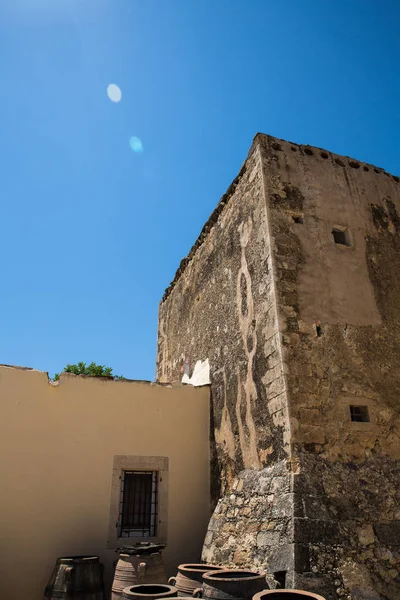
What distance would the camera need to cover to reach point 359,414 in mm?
5055

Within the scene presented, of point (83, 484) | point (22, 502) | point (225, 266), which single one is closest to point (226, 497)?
point (83, 484)

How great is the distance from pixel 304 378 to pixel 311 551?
178 centimetres

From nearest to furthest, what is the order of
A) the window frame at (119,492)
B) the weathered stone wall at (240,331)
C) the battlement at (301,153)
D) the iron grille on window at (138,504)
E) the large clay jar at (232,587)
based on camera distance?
1. the large clay jar at (232,587)
2. the weathered stone wall at (240,331)
3. the window frame at (119,492)
4. the iron grille on window at (138,504)
5. the battlement at (301,153)

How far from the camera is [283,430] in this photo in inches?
187

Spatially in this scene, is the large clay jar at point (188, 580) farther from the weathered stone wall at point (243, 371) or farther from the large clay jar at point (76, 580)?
the large clay jar at point (76, 580)

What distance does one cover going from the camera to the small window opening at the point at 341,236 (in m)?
6.19

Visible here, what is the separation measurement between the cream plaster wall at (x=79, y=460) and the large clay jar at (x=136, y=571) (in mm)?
945

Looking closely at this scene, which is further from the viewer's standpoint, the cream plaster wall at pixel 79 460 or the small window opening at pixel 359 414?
the cream plaster wall at pixel 79 460

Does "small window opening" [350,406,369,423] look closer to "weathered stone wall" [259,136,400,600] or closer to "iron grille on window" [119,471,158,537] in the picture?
"weathered stone wall" [259,136,400,600]

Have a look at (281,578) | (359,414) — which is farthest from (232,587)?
(359,414)

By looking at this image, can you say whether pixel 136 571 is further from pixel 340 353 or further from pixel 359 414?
pixel 340 353

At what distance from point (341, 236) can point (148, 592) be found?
5.20 m

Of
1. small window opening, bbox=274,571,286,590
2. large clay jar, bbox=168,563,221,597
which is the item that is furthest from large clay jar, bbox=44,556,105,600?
small window opening, bbox=274,571,286,590

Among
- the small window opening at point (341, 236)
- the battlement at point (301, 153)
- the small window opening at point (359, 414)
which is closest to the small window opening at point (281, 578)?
the small window opening at point (359, 414)
